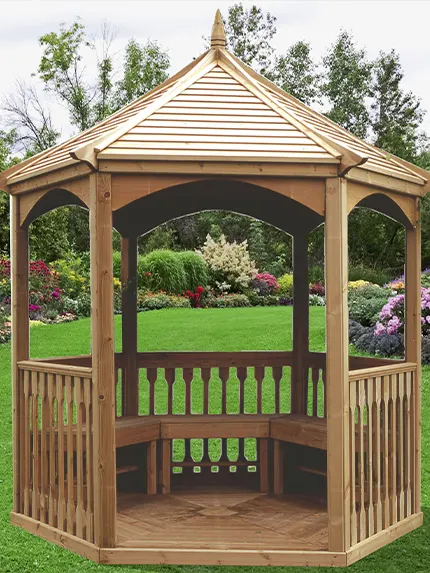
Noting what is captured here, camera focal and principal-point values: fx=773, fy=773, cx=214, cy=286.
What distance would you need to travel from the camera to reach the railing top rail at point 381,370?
5.56 m

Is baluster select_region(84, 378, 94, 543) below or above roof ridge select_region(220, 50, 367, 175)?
below

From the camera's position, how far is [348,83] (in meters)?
34.2

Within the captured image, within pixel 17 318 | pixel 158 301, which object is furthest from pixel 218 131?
pixel 158 301

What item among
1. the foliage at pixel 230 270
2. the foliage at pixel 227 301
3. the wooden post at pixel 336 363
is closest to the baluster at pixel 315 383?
the wooden post at pixel 336 363

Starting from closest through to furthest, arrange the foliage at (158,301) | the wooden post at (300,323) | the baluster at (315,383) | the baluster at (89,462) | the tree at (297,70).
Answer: the baluster at (89,462) < the baluster at (315,383) < the wooden post at (300,323) < the foliage at (158,301) < the tree at (297,70)

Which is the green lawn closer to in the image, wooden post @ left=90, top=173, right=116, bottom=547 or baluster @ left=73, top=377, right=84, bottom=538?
baluster @ left=73, top=377, right=84, bottom=538

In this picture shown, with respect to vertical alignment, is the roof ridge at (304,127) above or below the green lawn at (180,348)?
above

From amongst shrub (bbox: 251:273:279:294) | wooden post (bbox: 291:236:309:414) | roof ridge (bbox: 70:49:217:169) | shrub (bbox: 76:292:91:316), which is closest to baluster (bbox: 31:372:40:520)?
roof ridge (bbox: 70:49:217:169)

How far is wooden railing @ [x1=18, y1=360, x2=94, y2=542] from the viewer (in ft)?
18.3

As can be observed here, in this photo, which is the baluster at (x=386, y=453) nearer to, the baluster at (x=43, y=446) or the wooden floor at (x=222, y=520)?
the wooden floor at (x=222, y=520)

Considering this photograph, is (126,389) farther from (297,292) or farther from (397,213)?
(397,213)

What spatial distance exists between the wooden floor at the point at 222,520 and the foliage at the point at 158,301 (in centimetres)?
1216

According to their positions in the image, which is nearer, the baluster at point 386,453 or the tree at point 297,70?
the baluster at point 386,453

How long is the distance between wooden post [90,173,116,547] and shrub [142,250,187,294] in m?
14.9
